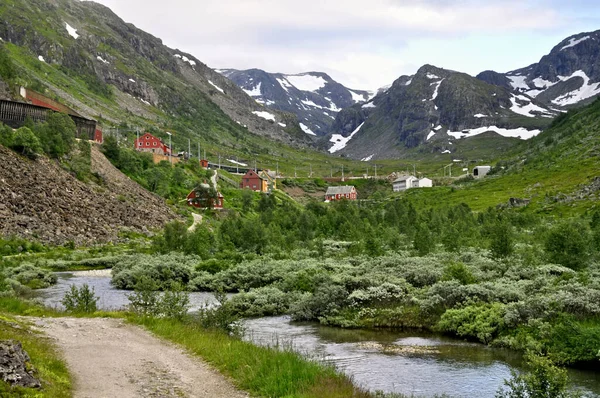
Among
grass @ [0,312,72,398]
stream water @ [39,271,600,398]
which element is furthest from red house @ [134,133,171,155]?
grass @ [0,312,72,398]

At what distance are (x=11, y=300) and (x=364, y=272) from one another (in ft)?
98.7

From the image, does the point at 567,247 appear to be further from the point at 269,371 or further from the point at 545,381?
the point at 269,371

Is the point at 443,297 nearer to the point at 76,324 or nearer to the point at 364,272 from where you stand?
the point at 364,272

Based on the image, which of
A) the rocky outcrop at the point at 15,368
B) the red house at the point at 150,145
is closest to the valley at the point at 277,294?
the rocky outcrop at the point at 15,368

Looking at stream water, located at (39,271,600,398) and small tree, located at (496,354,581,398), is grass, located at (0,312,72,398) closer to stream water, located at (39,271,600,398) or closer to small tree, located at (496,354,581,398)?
stream water, located at (39,271,600,398)

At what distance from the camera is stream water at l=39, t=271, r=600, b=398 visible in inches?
1027

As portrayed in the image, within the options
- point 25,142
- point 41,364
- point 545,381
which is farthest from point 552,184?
point 41,364

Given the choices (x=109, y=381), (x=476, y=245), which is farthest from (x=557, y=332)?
(x=476, y=245)

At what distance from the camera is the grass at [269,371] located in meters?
17.7

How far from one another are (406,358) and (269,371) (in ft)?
46.0

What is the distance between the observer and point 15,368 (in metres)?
15.6

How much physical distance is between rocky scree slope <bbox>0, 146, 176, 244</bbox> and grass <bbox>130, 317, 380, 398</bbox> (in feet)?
227

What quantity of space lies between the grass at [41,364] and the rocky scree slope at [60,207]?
65894mm

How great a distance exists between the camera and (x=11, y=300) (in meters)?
33.2
